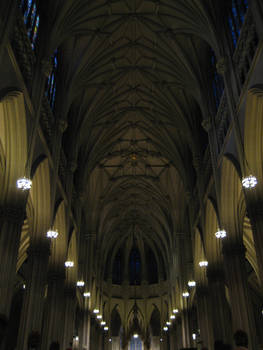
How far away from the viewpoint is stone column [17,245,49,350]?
1387 cm

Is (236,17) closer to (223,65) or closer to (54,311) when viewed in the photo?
(223,65)

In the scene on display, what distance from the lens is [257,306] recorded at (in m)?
31.3

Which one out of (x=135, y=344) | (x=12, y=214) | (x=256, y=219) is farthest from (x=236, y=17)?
(x=135, y=344)

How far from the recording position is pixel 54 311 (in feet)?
62.0

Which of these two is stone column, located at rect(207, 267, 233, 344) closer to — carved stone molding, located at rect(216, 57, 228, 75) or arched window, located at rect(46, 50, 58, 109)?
carved stone molding, located at rect(216, 57, 228, 75)

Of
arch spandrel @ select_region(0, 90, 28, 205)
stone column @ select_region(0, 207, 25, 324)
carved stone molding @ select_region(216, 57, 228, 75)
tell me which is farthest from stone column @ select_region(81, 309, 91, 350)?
carved stone molding @ select_region(216, 57, 228, 75)

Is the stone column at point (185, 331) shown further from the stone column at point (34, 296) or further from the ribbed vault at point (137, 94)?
the stone column at point (34, 296)

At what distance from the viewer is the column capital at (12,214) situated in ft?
41.9

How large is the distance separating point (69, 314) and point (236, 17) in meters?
18.6

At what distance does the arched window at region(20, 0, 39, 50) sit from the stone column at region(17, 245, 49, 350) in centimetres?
907

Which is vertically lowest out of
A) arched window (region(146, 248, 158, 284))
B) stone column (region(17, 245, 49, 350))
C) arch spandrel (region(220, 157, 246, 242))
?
stone column (region(17, 245, 49, 350))

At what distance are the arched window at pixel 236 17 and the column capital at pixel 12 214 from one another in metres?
11.2

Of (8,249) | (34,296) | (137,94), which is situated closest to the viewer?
(8,249)

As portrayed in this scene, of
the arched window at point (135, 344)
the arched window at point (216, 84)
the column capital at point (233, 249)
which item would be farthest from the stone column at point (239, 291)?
the arched window at point (135, 344)
